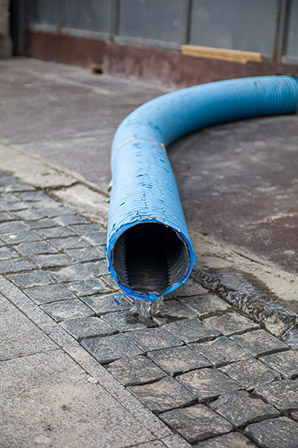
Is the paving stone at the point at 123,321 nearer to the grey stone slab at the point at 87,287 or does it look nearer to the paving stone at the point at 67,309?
the paving stone at the point at 67,309

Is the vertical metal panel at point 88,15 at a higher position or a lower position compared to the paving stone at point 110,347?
higher

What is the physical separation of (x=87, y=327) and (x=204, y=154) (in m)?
3.64

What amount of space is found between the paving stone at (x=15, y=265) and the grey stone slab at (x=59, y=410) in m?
1.04

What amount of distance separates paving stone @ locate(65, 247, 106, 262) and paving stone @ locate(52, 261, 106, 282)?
77mm

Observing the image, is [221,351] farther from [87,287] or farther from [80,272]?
[80,272]

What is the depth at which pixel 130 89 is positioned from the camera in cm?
1057

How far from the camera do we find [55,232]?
4.54 m

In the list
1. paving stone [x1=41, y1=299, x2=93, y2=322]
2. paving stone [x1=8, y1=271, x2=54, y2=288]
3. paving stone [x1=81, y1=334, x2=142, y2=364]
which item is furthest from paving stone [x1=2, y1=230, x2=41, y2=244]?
paving stone [x1=81, y1=334, x2=142, y2=364]

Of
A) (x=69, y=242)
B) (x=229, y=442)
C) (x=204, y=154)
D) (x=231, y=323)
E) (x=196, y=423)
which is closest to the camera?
(x=229, y=442)

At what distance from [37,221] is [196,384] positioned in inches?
89.9

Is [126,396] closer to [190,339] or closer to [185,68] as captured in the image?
[190,339]

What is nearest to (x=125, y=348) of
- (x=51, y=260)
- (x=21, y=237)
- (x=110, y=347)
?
(x=110, y=347)

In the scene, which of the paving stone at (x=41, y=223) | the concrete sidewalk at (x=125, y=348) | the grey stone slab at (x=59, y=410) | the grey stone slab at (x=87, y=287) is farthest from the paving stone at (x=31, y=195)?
the grey stone slab at (x=59, y=410)

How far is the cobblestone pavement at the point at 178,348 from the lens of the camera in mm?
2609
